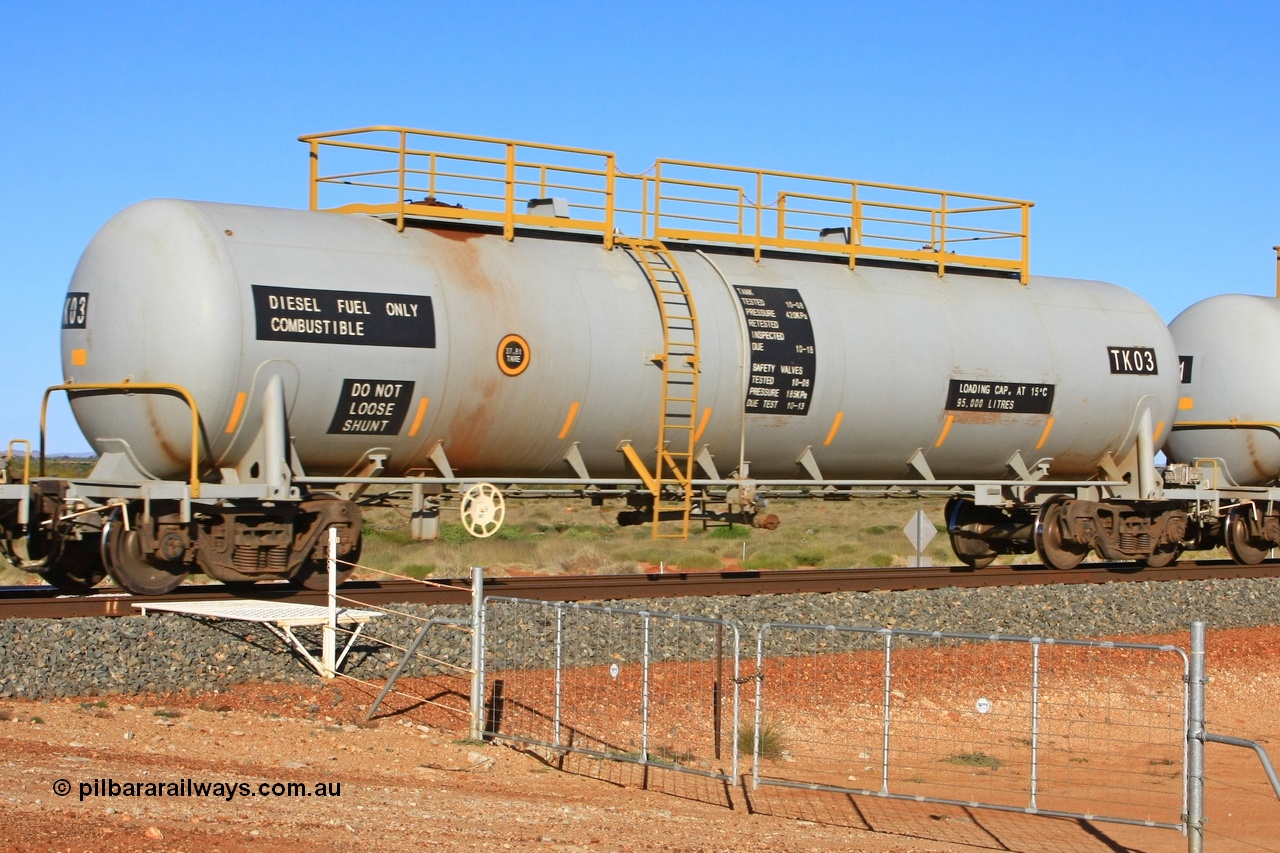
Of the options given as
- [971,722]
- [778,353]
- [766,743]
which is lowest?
[971,722]

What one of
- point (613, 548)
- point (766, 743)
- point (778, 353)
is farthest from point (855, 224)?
point (613, 548)

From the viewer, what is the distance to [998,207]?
19.5m

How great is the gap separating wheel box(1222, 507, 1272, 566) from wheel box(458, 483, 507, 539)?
40.6 feet

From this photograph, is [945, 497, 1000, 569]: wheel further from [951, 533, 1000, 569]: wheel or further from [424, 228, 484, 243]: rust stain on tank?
[424, 228, 484, 243]: rust stain on tank

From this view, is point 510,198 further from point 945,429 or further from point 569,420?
point 945,429

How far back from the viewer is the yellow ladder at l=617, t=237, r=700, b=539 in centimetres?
1595

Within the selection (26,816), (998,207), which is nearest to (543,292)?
(998,207)

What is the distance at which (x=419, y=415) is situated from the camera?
1469 centimetres

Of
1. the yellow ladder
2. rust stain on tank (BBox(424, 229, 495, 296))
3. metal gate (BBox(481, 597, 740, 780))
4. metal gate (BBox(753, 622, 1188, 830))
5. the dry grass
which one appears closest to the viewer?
metal gate (BBox(753, 622, 1188, 830))

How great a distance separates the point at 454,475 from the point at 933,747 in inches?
238

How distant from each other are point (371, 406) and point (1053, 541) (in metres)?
10.1

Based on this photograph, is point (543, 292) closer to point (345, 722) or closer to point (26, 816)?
point (345, 722)

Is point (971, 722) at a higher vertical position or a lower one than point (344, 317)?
lower

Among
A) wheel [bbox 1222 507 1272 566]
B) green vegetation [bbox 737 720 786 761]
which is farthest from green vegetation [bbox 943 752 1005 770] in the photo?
wheel [bbox 1222 507 1272 566]
